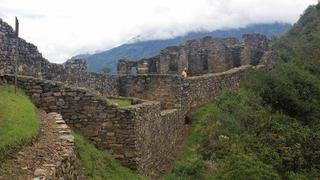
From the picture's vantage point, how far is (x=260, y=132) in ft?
65.6

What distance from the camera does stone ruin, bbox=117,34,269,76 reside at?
32.3 m

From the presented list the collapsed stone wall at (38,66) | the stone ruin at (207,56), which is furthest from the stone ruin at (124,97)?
the stone ruin at (207,56)

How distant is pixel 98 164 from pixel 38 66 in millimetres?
5972

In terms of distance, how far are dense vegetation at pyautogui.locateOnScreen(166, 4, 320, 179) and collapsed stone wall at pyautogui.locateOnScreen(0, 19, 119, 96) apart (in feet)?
14.1

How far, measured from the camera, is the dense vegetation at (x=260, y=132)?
15664 millimetres

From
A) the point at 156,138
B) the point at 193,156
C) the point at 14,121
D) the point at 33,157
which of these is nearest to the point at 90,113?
the point at 156,138

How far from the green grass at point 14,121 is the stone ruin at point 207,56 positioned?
18.4 meters

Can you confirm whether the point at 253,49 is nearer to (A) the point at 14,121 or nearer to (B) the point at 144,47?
(A) the point at 14,121

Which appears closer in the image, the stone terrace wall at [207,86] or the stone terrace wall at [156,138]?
the stone terrace wall at [156,138]

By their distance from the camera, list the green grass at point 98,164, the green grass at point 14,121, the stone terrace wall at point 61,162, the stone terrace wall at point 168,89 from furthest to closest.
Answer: the stone terrace wall at point 168,89 < the green grass at point 98,164 < the green grass at point 14,121 < the stone terrace wall at point 61,162

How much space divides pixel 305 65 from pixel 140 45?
37819 mm

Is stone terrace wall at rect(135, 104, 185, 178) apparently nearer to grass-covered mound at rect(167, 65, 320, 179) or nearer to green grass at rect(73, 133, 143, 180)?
grass-covered mound at rect(167, 65, 320, 179)

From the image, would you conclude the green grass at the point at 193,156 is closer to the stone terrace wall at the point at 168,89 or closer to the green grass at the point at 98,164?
the stone terrace wall at the point at 168,89

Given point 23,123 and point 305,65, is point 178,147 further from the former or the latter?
point 305,65
